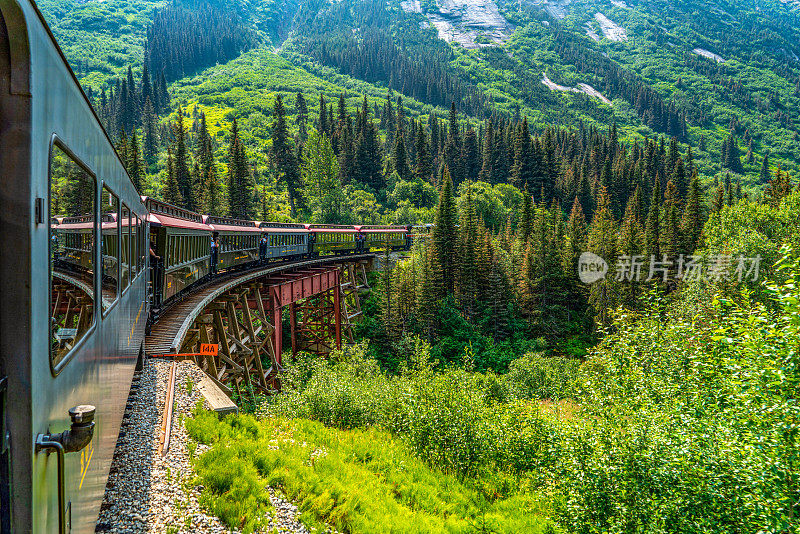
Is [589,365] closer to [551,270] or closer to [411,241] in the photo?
[551,270]

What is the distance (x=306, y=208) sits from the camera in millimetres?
83875

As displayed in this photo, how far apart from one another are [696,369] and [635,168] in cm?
10110

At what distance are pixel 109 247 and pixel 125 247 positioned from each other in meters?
1.49

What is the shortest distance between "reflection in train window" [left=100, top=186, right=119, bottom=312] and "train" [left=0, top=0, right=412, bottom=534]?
0.02m

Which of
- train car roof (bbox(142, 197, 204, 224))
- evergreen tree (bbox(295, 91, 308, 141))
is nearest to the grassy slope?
train car roof (bbox(142, 197, 204, 224))

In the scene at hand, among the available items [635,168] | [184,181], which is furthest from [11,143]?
[635,168]

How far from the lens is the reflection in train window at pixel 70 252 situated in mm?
2895

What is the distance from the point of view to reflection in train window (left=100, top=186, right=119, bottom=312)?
14.8 ft

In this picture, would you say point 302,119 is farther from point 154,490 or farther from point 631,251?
point 154,490

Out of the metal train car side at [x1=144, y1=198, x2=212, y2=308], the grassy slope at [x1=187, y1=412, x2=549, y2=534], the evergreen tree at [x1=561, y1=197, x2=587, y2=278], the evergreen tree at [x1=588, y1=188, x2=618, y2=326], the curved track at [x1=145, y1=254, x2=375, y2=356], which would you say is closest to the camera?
the grassy slope at [x1=187, y1=412, x2=549, y2=534]

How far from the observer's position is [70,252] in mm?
3445

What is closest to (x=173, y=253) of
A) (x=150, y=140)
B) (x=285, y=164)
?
(x=285, y=164)

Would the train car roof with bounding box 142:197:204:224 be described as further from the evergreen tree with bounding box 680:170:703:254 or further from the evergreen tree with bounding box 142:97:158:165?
the evergreen tree with bounding box 142:97:158:165

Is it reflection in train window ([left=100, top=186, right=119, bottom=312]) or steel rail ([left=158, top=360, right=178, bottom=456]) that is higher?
reflection in train window ([left=100, top=186, right=119, bottom=312])
